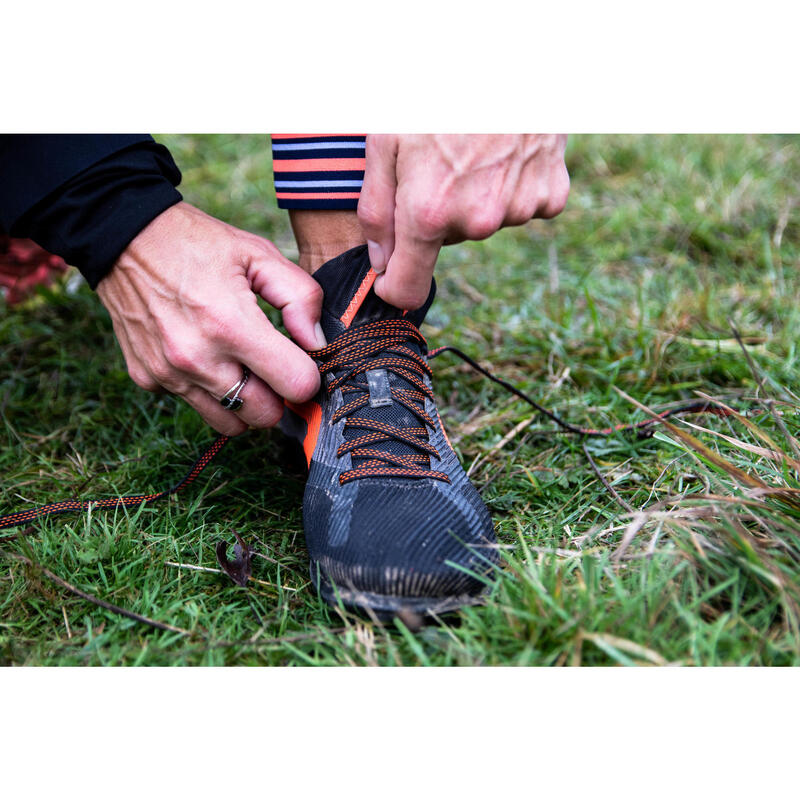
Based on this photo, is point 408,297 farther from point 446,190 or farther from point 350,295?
point 446,190

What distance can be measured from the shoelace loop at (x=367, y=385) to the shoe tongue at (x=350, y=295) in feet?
0.07

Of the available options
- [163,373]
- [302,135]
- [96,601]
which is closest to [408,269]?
[302,135]

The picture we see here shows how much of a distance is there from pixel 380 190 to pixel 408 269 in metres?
0.15

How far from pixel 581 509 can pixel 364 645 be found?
0.57 meters

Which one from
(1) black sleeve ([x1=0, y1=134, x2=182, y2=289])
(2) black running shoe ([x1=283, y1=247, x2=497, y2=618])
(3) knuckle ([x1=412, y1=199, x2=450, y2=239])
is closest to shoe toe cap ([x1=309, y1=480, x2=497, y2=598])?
(2) black running shoe ([x1=283, y1=247, x2=497, y2=618])

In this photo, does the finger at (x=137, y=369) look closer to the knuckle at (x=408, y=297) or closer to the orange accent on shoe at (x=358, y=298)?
the orange accent on shoe at (x=358, y=298)

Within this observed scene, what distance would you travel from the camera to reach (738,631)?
1027 mm

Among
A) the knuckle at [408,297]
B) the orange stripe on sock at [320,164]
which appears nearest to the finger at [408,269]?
the knuckle at [408,297]

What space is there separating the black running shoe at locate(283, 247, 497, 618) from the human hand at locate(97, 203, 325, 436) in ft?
0.24

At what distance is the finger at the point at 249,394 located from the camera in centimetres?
142

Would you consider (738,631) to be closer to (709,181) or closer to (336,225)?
(336,225)

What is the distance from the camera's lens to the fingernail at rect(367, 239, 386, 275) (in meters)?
1.40

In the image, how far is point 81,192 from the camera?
140cm

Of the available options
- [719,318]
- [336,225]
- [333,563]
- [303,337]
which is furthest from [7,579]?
[719,318]
